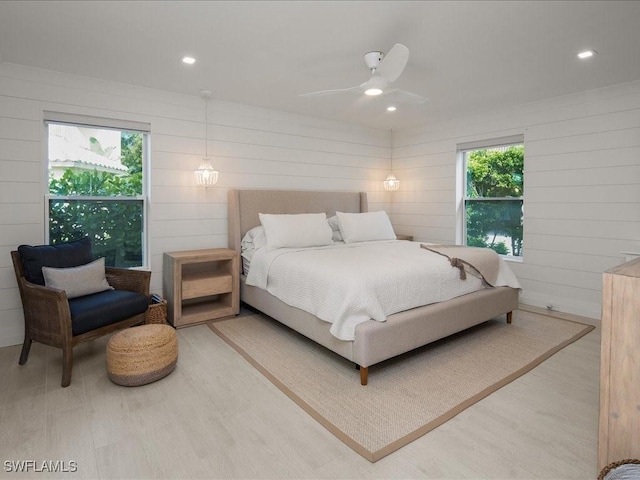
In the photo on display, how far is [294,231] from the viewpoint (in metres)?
4.09

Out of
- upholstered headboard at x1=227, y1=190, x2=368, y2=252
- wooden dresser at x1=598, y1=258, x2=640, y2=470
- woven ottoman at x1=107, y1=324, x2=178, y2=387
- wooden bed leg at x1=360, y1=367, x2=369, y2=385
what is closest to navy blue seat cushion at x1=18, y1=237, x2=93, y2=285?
woven ottoman at x1=107, y1=324, x2=178, y2=387

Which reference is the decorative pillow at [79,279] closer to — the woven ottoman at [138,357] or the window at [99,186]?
the woven ottoman at [138,357]

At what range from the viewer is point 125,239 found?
3.94m

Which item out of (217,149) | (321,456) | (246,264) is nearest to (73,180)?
(217,149)

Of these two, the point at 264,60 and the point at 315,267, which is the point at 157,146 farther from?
the point at 315,267

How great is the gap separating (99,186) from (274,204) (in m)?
1.87

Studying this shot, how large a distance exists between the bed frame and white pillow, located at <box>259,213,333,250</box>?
13.3 inches

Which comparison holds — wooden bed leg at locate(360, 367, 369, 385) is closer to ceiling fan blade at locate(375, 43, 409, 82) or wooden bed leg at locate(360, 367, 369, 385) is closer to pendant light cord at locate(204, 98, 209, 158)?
ceiling fan blade at locate(375, 43, 409, 82)

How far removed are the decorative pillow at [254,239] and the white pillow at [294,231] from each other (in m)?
0.11

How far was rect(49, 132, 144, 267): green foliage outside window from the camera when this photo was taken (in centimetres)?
357

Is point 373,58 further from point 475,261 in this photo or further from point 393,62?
point 475,261

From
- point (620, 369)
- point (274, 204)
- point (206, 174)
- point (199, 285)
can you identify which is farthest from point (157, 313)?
point (620, 369)

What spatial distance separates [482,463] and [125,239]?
12.2ft

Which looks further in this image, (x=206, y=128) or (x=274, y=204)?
(x=274, y=204)
